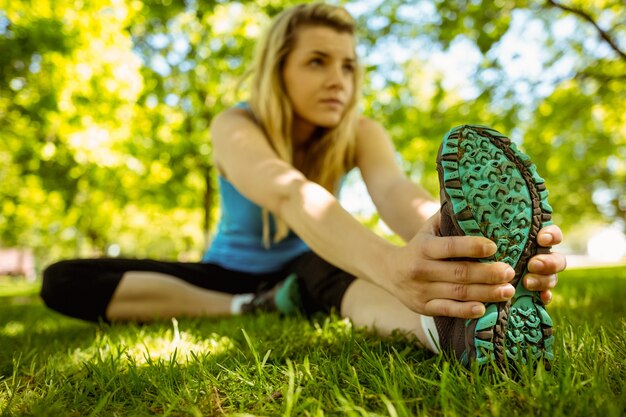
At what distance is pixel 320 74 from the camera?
261cm

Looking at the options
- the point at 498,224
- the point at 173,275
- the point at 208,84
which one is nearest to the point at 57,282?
the point at 173,275

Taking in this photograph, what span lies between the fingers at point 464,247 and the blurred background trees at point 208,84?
230 cm

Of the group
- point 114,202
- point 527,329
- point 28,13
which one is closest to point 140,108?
point 28,13

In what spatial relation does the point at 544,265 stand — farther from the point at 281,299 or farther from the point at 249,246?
the point at 249,246

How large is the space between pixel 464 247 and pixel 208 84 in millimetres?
7982

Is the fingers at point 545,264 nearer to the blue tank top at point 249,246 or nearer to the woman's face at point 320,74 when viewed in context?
the woman's face at point 320,74

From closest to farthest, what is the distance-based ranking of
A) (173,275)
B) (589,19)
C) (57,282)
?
(57,282), (173,275), (589,19)

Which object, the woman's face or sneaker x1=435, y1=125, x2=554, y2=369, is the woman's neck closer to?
Result: the woman's face

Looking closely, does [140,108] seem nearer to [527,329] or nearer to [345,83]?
[345,83]

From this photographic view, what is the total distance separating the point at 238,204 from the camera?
295 cm

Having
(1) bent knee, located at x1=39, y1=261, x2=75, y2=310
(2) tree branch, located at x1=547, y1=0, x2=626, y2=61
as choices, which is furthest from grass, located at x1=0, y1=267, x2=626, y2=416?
(2) tree branch, located at x1=547, y1=0, x2=626, y2=61

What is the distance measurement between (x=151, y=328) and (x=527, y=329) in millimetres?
1813

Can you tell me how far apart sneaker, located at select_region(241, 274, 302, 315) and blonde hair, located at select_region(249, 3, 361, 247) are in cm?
42

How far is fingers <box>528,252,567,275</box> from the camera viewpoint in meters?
1.13
